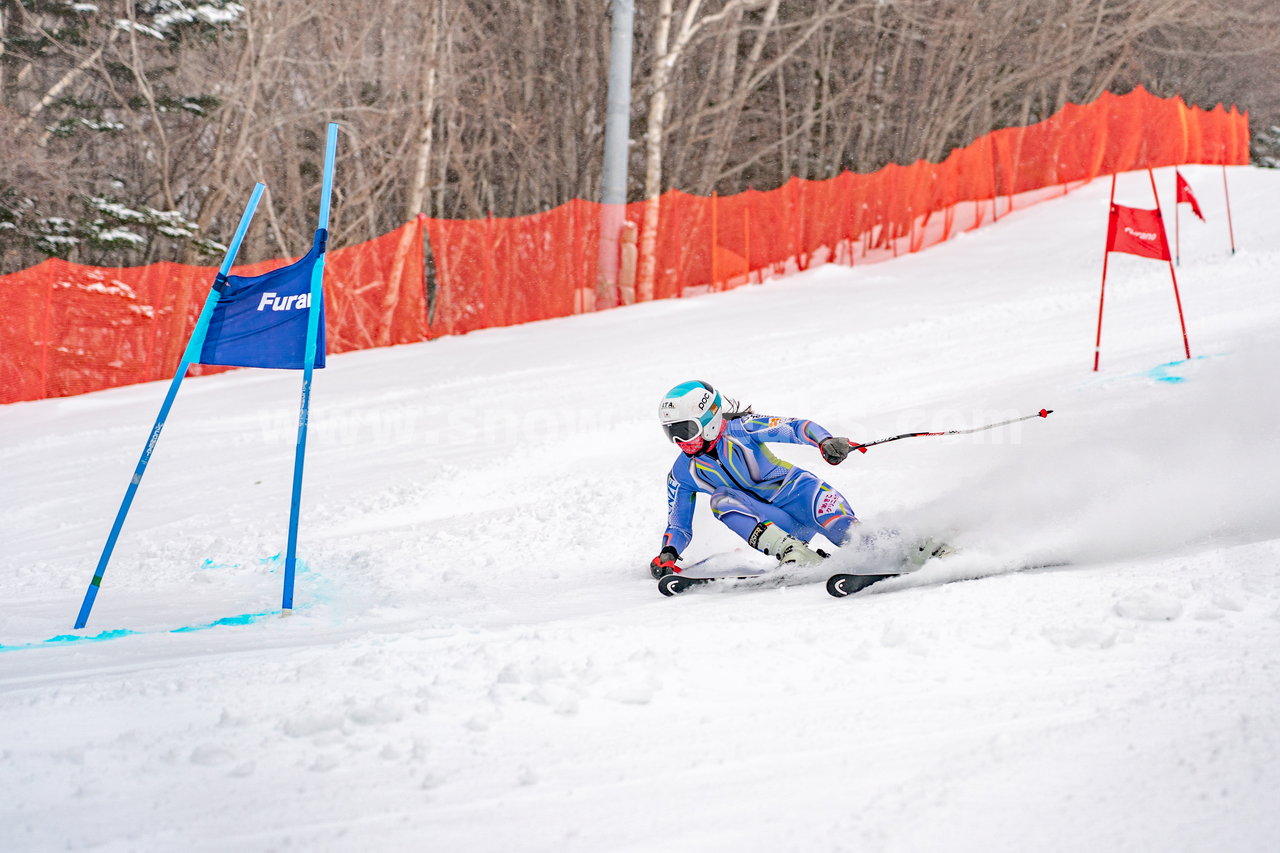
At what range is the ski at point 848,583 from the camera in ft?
15.9

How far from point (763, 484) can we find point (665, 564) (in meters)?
0.68

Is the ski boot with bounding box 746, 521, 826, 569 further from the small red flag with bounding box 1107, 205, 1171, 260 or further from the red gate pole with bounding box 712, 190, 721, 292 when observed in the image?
the red gate pole with bounding box 712, 190, 721, 292

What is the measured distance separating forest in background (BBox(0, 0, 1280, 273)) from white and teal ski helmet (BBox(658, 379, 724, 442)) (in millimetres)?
12731

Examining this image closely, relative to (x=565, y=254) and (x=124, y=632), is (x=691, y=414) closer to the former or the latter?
(x=124, y=632)

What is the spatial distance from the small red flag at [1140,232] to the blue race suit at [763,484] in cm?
550

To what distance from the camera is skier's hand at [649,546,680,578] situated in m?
5.91

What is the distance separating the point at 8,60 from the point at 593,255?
32.9 feet

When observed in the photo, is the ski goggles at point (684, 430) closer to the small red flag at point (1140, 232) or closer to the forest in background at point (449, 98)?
the small red flag at point (1140, 232)

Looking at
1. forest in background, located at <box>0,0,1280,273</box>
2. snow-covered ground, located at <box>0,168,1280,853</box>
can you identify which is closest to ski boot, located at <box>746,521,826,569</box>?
snow-covered ground, located at <box>0,168,1280,853</box>

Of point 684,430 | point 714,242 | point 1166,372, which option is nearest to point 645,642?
point 684,430

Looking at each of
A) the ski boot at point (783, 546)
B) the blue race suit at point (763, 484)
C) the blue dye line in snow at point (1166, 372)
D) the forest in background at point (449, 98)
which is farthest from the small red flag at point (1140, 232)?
the forest in background at point (449, 98)

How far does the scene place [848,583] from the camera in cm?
485

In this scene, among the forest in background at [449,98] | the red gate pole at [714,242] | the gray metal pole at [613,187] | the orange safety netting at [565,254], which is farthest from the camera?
the red gate pole at [714,242]

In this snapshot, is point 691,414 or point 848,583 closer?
point 848,583
